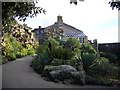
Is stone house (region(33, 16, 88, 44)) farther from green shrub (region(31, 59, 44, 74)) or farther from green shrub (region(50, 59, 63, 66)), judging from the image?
green shrub (region(50, 59, 63, 66))

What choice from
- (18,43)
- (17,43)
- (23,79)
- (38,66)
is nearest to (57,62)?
(38,66)

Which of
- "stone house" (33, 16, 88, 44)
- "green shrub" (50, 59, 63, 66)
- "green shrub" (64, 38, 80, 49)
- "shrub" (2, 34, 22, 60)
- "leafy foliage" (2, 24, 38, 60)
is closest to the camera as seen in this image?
"green shrub" (50, 59, 63, 66)

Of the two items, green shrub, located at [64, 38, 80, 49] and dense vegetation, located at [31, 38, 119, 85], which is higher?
green shrub, located at [64, 38, 80, 49]

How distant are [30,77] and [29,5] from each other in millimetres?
5503

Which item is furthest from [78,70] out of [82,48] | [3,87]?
[82,48]

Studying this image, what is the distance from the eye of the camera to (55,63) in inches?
569

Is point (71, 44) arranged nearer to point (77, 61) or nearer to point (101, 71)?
point (77, 61)

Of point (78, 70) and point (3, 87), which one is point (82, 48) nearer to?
point (78, 70)

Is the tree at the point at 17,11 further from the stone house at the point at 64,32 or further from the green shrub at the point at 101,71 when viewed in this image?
the stone house at the point at 64,32

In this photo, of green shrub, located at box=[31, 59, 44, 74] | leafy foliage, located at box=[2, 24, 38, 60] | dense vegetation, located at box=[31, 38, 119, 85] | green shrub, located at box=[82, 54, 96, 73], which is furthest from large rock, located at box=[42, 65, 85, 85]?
leafy foliage, located at box=[2, 24, 38, 60]

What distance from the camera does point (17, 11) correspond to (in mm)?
8531

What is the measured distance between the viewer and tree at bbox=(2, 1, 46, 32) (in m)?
8.25

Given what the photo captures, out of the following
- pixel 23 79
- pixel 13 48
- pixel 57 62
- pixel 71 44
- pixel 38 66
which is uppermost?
pixel 71 44

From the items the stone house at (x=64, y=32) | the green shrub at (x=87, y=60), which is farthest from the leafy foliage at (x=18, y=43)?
the green shrub at (x=87, y=60)
